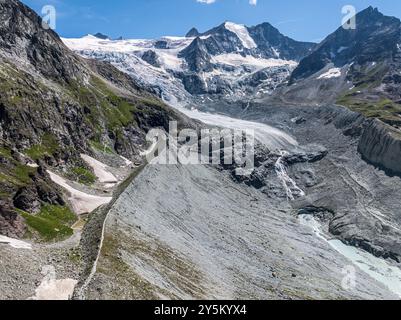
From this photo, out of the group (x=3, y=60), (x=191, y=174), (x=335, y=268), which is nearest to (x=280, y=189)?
(x=191, y=174)

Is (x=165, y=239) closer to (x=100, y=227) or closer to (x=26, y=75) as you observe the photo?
(x=100, y=227)

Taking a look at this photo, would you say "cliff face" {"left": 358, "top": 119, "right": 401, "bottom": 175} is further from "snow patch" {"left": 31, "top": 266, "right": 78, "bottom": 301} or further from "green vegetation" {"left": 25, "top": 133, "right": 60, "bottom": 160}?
"snow patch" {"left": 31, "top": 266, "right": 78, "bottom": 301}

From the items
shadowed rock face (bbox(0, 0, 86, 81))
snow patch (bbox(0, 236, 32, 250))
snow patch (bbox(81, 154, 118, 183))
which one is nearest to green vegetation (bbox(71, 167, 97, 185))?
snow patch (bbox(81, 154, 118, 183))

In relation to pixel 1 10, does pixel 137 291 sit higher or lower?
lower

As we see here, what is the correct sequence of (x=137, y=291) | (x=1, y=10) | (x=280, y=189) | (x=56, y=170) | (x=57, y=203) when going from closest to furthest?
(x=137, y=291) < (x=57, y=203) < (x=56, y=170) < (x=280, y=189) < (x=1, y=10)

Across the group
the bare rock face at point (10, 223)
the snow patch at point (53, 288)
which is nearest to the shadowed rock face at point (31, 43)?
the bare rock face at point (10, 223)

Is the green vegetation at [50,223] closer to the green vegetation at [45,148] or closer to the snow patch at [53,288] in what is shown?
the snow patch at [53,288]

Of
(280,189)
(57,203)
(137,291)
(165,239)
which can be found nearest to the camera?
(137,291)
